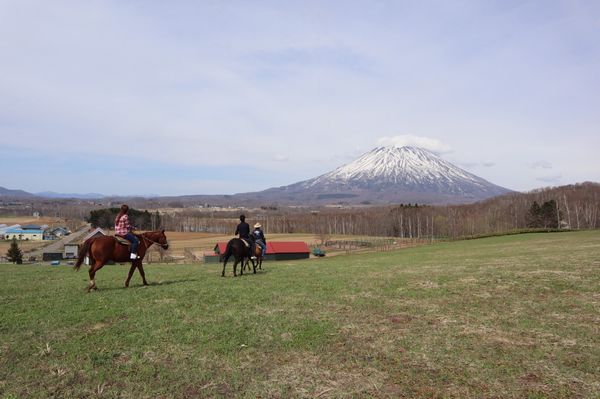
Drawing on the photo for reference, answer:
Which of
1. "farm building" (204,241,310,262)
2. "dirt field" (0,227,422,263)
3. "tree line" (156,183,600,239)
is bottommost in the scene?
"dirt field" (0,227,422,263)

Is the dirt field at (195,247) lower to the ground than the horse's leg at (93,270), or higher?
lower

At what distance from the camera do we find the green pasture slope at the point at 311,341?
638 cm

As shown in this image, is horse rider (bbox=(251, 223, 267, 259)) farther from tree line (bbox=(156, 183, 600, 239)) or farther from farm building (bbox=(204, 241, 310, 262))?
tree line (bbox=(156, 183, 600, 239))

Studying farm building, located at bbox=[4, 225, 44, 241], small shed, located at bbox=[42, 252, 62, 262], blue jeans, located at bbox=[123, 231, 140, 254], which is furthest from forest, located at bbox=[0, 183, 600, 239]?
blue jeans, located at bbox=[123, 231, 140, 254]

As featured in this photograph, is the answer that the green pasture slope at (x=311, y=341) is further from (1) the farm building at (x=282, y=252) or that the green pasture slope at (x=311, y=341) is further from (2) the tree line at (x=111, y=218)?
(2) the tree line at (x=111, y=218)

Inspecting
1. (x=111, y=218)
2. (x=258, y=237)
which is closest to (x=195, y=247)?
(x=111, y=218)

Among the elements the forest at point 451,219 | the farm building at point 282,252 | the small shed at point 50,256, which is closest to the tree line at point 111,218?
the forest at point 451,219

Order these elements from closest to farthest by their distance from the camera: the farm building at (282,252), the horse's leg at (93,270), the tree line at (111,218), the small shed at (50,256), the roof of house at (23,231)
A: the horse's leg at (93,270) → the farm building at (282,252) → the small shed at (50,256) → the tree line at (111,218) → the roof of house at (23,231)

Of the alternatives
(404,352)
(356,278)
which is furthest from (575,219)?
(404,352)

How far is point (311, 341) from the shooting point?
832 cm

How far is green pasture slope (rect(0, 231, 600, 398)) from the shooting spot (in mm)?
6375

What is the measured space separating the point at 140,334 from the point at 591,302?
443 inches

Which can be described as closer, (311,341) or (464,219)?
(311,341)

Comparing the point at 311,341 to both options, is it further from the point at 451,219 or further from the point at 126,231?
the point at 451,219
